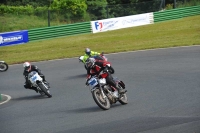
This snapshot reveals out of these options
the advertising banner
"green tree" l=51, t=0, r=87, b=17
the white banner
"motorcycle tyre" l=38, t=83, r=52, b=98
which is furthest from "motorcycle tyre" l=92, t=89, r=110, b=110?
"green tree" l=51, t=0, r=87, b=17

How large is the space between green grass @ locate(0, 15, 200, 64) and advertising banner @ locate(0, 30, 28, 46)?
395 millimetres

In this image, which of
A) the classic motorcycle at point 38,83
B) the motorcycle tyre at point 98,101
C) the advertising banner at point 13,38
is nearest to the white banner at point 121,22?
the advertising banner at point 13,38

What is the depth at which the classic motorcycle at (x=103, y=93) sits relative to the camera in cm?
1310

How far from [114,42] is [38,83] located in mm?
17852

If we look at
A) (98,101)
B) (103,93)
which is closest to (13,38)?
(103,93)

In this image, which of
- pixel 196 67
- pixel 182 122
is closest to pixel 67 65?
pixel 196 67

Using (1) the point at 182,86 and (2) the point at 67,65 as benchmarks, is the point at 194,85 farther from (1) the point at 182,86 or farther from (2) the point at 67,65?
(2) the point at 67,65

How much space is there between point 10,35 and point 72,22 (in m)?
8.23

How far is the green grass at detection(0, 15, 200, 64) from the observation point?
3108 cm

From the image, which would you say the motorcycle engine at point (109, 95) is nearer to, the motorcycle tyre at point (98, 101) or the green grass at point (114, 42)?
the motorcycle tyre at point (98, 101)

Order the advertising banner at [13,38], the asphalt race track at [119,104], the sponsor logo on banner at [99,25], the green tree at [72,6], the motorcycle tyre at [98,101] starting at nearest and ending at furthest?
the asphalt race track at [119,104]
the motorcycle tyre at [98,101]
the advertising banner at [13,38]
the sponsor logo on banner at [99,25]
the green tree at [72,6]

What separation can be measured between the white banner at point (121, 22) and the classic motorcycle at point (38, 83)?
2291 centimetres

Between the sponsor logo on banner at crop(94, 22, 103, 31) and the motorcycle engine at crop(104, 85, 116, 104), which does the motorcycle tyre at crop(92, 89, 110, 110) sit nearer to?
the motorcycle engine at crop(104, 85, 116, 104)

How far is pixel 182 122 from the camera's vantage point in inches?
411
